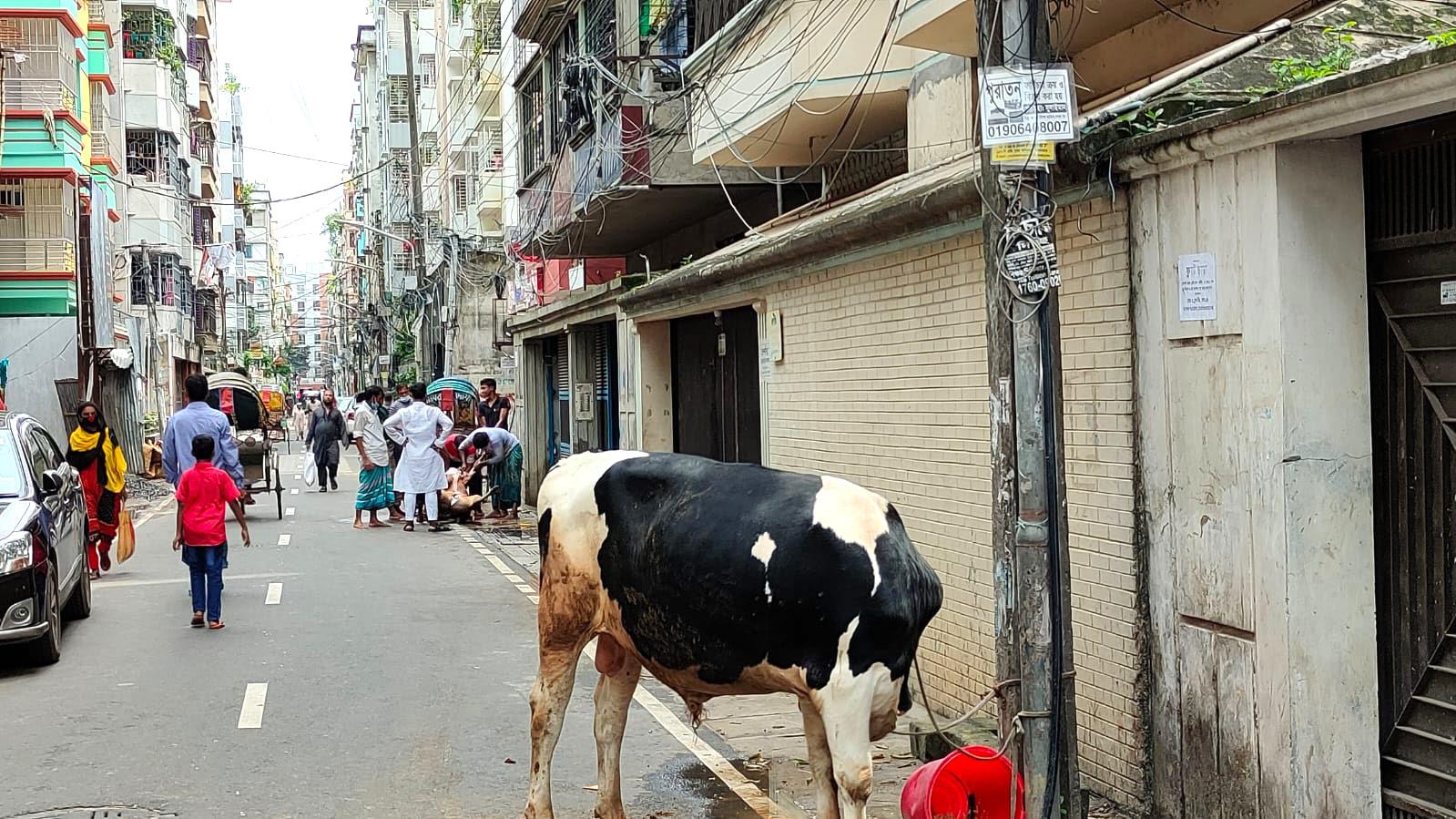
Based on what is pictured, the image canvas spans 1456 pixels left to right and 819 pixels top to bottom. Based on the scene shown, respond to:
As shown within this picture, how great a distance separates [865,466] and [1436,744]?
483cm

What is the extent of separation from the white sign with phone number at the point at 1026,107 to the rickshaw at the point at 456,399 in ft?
68.7

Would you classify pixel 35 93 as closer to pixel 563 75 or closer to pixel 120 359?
pixel 120 359

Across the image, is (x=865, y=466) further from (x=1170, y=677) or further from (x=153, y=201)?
(x=153, y=201)

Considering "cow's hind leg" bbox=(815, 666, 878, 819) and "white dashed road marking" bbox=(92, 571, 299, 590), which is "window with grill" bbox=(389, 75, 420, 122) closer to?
"white dashed road marking" bbox=(92, 571, 299, 590)

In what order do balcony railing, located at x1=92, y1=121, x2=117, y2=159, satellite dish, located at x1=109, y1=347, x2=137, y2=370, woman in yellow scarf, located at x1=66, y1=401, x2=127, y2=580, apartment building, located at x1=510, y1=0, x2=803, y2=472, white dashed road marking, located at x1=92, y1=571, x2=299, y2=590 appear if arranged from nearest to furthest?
woman in yellow scarf, located at x1=66, y1=401, x2=127, y2=580 → white dashed road marking, located at x1=92, y1=571, x2=299, y2=590 → apartment building, located at x1=510, y1=0, x2=803, y2=472 → satellite dish, located at x1=109, y1=347, x2=137, y2=370 → balcony railing, located at x1=92, y1=121, x2=117, y2=159

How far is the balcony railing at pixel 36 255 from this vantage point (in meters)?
29.2

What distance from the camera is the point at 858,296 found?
958 centimetres

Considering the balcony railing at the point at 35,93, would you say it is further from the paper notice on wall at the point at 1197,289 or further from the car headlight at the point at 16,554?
the paper notice on wall at the point at 1197,289

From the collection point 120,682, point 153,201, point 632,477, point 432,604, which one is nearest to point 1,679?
point 120,682

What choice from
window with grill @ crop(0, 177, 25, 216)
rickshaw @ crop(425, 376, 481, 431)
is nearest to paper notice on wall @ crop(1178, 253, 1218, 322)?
rickshaw @ crop(425, 376, 481, 431)

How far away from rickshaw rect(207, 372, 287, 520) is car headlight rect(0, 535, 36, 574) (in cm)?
1275

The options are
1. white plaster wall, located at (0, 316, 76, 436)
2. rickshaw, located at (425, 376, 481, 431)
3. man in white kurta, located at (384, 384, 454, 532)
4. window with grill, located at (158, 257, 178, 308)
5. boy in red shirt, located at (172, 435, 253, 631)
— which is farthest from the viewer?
window with grill, located at (158, 257, 178, 308)

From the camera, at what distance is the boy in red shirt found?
11477 mm

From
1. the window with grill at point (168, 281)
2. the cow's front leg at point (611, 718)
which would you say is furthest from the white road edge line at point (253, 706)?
the window with grill at point (168, 281)
